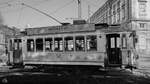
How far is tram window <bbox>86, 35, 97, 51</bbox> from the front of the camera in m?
12.3

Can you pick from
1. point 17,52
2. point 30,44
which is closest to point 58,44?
point 30,44

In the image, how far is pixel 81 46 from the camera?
12617mm

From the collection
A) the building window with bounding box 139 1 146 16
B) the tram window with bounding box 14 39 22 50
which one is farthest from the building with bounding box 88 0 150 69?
the tram window with bounding box 14 39 22 50

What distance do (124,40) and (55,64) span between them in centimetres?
491

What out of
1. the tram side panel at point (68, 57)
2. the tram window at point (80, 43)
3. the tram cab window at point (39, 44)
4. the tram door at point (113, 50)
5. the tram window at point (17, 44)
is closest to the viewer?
the tram side panel at point (68, 57)

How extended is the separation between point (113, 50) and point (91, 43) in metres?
1.55

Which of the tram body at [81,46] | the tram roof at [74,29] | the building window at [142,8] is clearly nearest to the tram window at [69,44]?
the tram body at [81,46]

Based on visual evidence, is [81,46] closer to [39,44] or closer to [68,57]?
[68,57]

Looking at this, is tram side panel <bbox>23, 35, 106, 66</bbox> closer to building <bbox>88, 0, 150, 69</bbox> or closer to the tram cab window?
the tram cab window

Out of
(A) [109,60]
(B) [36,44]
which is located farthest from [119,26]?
(B) [36,44]

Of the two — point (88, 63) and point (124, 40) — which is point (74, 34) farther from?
point (124, 40)

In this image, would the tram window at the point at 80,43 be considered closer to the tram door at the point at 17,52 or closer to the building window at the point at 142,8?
the tram door at the point at 17,52

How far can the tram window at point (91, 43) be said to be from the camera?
12.3 meters

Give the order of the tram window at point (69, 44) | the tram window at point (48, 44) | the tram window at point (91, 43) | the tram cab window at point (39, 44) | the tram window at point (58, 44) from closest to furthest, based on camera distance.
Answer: the tram window at point (91, 43) < the tram window at point (69, 44) < the tram window at point (58, 44) < the tram window at point (48, 44) < the tram cab window at point (39, 44)
